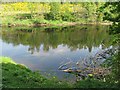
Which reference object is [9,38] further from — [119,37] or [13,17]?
[119,37]

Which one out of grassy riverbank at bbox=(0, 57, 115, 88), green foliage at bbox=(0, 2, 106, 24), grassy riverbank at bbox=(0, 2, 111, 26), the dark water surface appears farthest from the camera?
green foliage at bbox=(0, 2, 106, 24)

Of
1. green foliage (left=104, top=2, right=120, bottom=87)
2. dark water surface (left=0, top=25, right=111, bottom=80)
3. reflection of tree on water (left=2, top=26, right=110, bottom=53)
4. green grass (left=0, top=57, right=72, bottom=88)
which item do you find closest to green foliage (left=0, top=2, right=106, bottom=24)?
dark water surface (left=0, top=25, right=111, bottom=80)

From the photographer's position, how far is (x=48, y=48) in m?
48.0

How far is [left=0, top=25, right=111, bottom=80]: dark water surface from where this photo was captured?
1403 inches

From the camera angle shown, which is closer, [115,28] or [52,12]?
[115,28]

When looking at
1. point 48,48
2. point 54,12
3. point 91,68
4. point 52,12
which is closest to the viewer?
point 91,68

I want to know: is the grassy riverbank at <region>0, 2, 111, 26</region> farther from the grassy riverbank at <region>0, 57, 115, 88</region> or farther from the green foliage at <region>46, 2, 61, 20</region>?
the grassy riverbank at <region>0, 57, 115, 88</region>

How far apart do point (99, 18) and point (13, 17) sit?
25.5 m

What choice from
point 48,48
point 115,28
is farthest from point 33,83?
point 48,48

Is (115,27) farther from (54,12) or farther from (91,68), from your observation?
(54,12)

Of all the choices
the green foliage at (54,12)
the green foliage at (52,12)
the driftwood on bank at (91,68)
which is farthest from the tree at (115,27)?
the green foliage at (52,12)

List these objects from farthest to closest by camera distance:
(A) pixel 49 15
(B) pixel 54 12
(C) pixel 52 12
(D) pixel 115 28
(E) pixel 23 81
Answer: (A) pixel 49 15 < (C) pixel 52 12 < (B) pixel 54 12 < (E) pixel 23 81 < (D) pixel 115 28

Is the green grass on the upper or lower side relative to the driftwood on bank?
upper

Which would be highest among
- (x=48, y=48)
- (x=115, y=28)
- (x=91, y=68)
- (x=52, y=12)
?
(x=115, y=28)
